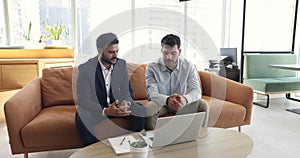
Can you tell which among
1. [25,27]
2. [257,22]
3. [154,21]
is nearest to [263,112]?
[257,22]

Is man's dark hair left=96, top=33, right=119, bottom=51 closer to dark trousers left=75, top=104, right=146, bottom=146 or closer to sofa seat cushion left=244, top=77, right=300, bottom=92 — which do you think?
dark trousers left=75, top=104, right=146, bottom=146

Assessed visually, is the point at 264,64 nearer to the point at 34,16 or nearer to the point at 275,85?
the point at 275,85

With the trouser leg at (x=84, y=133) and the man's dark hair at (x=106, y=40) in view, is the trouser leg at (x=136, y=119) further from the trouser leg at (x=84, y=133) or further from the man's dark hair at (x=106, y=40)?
the man's dark hair at (x=106, y=40)

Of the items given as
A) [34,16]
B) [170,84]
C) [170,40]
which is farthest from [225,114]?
[34,16]

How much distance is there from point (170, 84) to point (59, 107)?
38.1 inches

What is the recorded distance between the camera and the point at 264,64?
3.82 metres

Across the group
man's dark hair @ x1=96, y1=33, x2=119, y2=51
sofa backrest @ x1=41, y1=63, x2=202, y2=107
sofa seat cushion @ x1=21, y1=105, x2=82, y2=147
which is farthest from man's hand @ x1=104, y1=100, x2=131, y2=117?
sofa backrest @ x1=41, y1=63, x2=202, y2=107

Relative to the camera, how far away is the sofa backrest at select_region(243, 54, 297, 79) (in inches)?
147

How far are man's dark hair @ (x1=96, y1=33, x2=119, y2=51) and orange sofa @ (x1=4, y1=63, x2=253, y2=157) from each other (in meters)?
0.58

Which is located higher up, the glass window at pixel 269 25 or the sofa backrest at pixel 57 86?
the glass window at pixel 269 25

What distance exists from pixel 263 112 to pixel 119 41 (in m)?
2.47

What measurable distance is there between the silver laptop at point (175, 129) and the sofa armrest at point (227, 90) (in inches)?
39.4

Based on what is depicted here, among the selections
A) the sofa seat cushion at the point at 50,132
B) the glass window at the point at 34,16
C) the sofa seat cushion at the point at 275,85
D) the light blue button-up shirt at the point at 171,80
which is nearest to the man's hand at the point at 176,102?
the light blue button-up shirt at the point at 171,80

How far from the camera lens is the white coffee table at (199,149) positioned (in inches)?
48.3
